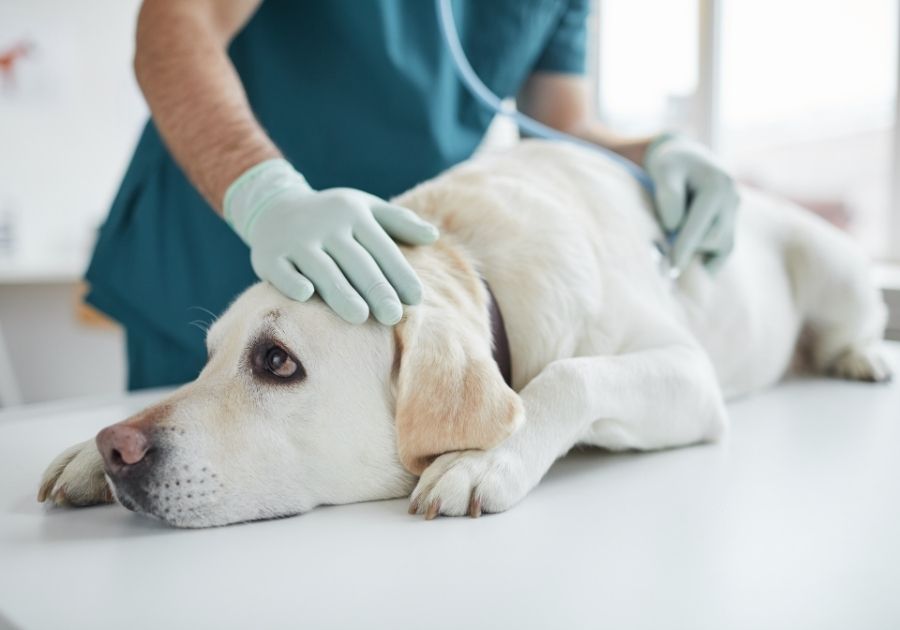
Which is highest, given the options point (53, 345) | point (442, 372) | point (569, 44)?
point (569, 44)

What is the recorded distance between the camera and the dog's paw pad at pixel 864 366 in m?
1.67

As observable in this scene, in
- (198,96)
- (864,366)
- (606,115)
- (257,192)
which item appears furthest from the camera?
(606,115)

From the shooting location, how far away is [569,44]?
187 centimetres

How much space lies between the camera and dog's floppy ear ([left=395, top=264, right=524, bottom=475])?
2.97ft

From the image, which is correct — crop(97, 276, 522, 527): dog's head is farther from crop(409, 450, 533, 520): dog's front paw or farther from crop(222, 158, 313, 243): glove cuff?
crop(222, 158, 313, 243): glove cuff

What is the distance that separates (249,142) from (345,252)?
0.36m

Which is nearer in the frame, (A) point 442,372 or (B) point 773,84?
(A) point 442,372

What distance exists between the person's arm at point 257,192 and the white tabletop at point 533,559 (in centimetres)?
27

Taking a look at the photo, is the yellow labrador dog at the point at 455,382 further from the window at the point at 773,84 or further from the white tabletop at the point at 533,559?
the window at the point at 773,84

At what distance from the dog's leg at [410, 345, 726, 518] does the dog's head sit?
43 millimetres

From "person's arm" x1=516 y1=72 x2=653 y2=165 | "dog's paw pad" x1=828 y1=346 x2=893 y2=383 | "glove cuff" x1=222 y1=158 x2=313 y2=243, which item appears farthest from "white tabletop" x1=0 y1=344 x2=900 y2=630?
"person's arm" x1=516 y1=72 x2=653 y2=165

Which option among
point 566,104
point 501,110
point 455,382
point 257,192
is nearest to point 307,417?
point 455,382

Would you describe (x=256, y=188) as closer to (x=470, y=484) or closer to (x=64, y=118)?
(x=470, y=484)

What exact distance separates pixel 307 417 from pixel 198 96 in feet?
2.05
